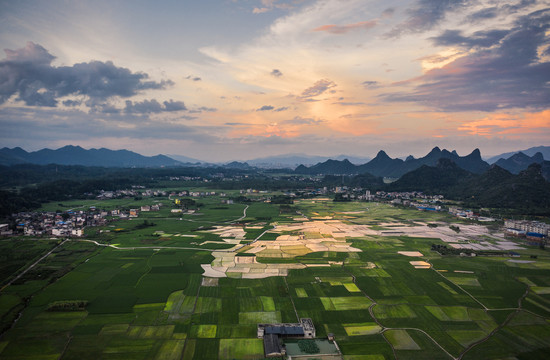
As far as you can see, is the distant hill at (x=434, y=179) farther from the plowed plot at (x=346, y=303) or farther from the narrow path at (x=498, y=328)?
the plowed plot at (x=346, y=303)

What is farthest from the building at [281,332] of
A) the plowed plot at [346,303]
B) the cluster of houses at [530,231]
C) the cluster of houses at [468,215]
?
the cluster of houses at [468,215]

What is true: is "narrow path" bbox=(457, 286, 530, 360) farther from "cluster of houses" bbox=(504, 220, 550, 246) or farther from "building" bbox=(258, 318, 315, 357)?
"cluster of houses" bbox=(504, 220, 550, 246)

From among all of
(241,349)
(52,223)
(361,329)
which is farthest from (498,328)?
(52,223)

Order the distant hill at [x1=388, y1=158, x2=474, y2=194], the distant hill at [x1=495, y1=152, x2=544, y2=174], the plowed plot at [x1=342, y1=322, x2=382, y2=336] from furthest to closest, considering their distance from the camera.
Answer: the distant hill at [x1=495, y1=152, x2=544, y2=174] → the distant hill at [x1=388, y1=158, x2=474, y2=194] → the plowed plot at [x1=342, y1=322, x2=382, y2=336]

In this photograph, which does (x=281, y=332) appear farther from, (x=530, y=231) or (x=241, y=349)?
(x=530, y=231)

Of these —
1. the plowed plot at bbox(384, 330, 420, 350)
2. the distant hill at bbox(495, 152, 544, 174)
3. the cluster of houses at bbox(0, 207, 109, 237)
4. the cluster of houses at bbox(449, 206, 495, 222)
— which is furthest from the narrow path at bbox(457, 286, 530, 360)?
the distant hill at bbox(495, 152, 544, 174)
